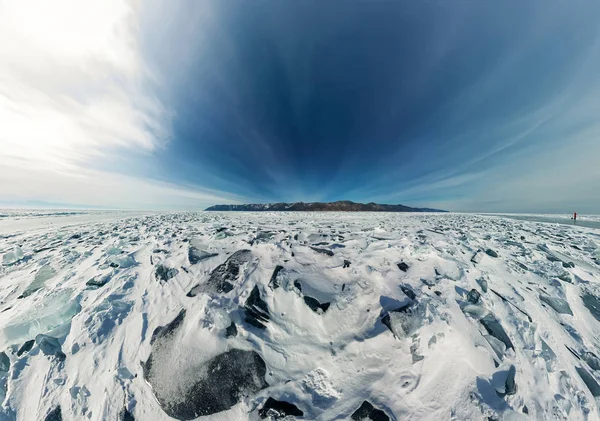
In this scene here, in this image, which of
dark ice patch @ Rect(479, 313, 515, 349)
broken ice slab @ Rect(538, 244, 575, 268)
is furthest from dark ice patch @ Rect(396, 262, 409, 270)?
broken ice slab @ Rect(538, 244, 575, 268)

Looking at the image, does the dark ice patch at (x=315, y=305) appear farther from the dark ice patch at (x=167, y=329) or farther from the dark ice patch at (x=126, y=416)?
the dark ice patch at (x=126, y=416)

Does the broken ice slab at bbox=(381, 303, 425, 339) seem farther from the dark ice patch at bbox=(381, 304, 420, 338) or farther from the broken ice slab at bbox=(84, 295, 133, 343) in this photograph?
the broken ice slab at bbox=(84, 295, 133, 343)

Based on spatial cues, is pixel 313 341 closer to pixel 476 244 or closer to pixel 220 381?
pixel 220 381

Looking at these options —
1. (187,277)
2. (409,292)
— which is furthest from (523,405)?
(187,277)

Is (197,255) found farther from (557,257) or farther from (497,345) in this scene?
(557,257)

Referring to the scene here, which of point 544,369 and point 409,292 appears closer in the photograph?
point 544,369

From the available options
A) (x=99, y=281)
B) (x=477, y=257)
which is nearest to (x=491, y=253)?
(x=477, y=257)

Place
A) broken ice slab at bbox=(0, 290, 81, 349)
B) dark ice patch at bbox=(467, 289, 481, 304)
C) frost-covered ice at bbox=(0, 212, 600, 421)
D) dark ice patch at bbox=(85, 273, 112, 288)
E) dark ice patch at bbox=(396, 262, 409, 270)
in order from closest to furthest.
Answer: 1. frost-covered ice at bbox=(0, 212, 600, 421)
2. broken ice slab at bbox=(0, 290, 81, 349)
3. dark ice patch at bbox=(467, 289, 481, 304)
4. dark ice patch at bbox=(85, 273, 112, 288)
5. dark ice patch at bbox=(396, 262, 409, 270)
